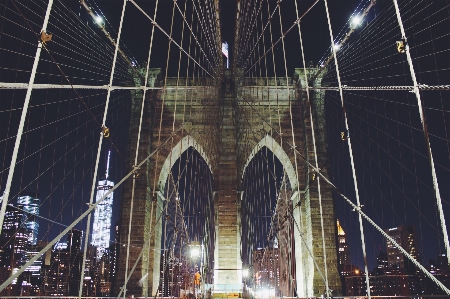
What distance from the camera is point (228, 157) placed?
15797 millimetres

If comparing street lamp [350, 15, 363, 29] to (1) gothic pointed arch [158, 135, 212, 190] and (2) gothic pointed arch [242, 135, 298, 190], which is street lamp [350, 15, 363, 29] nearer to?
(2) gothic pointed arch [242, 135, 298, 190]

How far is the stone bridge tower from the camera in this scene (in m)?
14.3

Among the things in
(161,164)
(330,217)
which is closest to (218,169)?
(161,164)

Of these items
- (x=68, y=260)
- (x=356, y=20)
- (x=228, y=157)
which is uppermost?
(x=228, y=157)

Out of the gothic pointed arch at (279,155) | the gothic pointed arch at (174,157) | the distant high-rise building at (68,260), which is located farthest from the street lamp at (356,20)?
the gothic pointed arch at (174,157)

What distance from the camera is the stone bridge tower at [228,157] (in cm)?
1430

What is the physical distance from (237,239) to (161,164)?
4431 millimetres

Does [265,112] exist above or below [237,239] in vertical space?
above

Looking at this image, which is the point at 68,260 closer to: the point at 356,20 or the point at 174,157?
the point at 174,157

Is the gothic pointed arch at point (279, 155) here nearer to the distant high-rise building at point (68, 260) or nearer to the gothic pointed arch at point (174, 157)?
the gothic pointed arch at point (174, 157)

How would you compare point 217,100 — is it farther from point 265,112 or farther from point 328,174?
point 328,174

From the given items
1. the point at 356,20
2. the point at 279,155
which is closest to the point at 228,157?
the point at 279,155

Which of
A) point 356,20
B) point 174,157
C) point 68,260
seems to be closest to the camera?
point 356,20

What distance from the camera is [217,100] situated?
16.5 m
